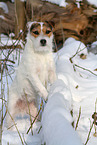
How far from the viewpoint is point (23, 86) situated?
2.28 metres

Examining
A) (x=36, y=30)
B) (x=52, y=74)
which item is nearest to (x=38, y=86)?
(x=52, y=74)

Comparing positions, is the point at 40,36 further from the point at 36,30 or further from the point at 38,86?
the point at 38,86

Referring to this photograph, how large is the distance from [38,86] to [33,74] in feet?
0.50

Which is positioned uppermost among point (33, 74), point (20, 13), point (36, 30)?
point (20, 13)

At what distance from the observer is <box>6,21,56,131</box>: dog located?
7.06ft

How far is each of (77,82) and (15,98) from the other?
0.95 metres

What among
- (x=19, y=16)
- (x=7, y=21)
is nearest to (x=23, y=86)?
(x=19, y=16)

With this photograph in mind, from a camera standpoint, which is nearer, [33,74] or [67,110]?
[67,110]

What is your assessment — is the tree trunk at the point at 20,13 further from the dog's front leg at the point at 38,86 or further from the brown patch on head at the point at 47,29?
the dog's front leg at the point at 38,86

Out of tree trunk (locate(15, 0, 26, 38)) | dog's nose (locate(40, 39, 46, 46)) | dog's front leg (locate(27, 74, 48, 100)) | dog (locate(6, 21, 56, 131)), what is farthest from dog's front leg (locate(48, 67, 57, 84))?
tree trunk (locate(15, 0, 26, 38))

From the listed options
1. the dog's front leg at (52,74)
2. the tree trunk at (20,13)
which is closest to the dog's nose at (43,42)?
the dog's front leg at (52,74)

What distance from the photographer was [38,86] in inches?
84.7

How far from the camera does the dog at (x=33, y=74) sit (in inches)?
84.7

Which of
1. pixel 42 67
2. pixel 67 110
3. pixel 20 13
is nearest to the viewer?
pixel 67 110
